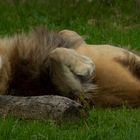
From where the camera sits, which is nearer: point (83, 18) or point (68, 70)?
point (68, 70)

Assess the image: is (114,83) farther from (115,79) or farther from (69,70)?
(69,70)

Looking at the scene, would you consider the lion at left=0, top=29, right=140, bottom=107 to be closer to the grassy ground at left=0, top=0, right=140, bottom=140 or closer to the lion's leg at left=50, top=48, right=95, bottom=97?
the lion's leg at left=50, top=48, right=95, bottom=97

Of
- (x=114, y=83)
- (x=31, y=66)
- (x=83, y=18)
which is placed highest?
(x=31, y=66)

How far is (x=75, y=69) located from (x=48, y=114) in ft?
1.74

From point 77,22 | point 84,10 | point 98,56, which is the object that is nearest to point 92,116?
point 98,56

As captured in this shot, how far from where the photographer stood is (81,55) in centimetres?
526

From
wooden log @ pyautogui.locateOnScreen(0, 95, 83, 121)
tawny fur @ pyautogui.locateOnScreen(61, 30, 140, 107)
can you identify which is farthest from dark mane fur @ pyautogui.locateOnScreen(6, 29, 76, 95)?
wooden log @ pyautogui.locateOnScreen(0, 95, 83, 121)

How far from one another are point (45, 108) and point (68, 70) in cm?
50

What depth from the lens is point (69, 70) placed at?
16.8 ft

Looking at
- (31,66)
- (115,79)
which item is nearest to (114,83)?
(115,79)

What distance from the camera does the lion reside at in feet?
16.9

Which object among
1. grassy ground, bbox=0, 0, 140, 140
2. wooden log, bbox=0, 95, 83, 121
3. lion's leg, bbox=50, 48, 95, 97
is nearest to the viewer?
wooden log, bbox=0, 95, 83, 121

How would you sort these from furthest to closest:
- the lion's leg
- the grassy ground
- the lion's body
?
the grassy ground → the lion's body → the lion's leg

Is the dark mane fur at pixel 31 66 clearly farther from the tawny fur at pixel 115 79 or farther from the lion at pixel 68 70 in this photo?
the tawny fur at pixel 115 79
